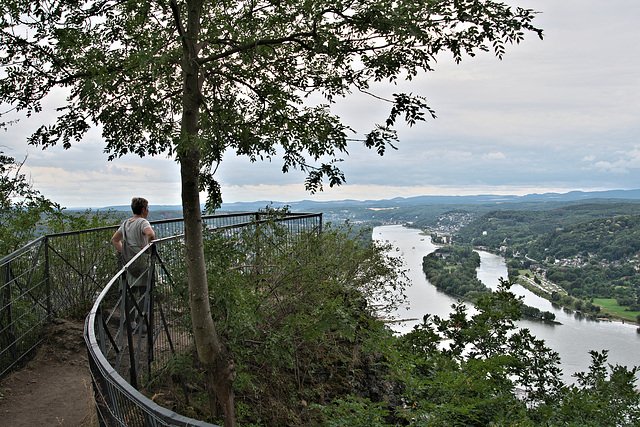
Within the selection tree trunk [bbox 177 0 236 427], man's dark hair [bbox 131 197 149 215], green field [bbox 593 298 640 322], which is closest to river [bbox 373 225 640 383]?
green field [bbox 593 298 640 322]

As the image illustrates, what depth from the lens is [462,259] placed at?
128 ft

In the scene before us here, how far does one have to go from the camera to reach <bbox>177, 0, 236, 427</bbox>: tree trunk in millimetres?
3656

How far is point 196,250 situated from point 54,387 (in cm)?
261

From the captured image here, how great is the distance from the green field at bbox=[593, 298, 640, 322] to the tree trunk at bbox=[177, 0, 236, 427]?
137 ft

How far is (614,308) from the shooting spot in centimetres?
3800

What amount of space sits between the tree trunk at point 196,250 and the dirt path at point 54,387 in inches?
42.8

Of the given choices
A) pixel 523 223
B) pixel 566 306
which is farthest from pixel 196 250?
pixel 523 223

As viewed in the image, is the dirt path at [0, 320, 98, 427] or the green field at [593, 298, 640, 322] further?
the green field at [593, 298, 640, 322]

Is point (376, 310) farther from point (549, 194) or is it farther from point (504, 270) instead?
point (549, 194)

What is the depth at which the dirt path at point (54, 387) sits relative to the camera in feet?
13.1

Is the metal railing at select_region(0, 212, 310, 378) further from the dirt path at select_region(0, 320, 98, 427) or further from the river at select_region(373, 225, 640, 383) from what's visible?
the river at select_region(373, 225, 640, 383)

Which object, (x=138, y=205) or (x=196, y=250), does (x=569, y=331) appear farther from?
(x=196, y=250)

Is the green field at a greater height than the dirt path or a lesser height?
lesser

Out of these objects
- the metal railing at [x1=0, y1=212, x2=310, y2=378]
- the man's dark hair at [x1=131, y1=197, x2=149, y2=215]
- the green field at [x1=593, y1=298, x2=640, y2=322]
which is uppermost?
the man's dark hair at [x1=131, y1=197, x2=149, y2=215]
